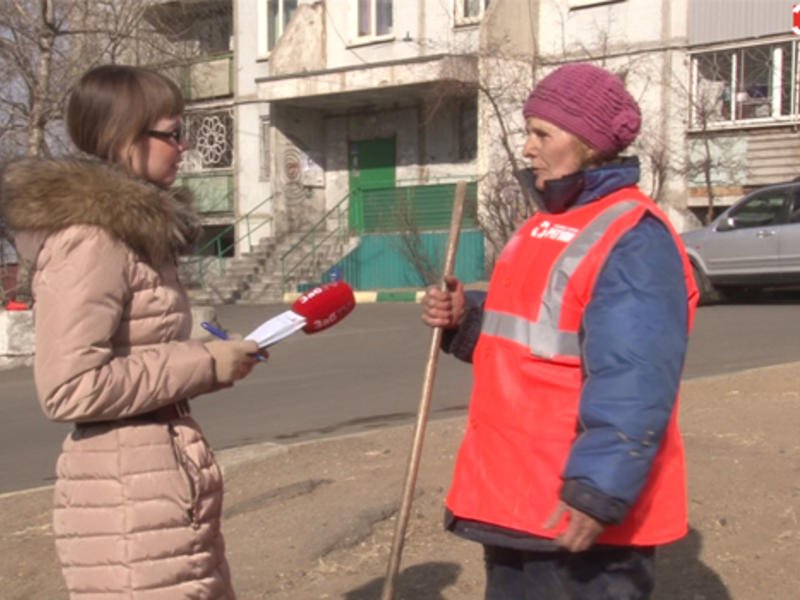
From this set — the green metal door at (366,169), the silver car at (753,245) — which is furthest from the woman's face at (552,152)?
the green metal door at (366,169)

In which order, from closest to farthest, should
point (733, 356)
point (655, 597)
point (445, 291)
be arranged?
point (445, 291) → point (655, 597) → point (733, 356)

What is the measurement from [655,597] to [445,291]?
1962mm

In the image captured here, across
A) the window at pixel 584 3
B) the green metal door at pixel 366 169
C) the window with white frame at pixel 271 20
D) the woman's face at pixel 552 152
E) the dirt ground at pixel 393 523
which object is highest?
the window with white frame at pixel 271 20

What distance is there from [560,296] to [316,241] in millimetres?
25379

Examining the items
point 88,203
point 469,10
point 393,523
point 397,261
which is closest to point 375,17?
point 469,10

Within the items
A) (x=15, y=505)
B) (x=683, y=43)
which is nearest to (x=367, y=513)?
(x=15, y=505)

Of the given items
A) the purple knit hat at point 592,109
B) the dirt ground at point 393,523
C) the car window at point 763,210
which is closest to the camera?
the purple knit hat at point 592,109

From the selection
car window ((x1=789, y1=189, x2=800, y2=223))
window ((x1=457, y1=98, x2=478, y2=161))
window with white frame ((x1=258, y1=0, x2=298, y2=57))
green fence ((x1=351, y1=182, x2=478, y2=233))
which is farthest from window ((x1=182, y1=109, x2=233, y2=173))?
car window ((x1=789, y1=189, x2=800, y2=223))

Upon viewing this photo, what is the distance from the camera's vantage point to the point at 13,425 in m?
Answer: 10.1

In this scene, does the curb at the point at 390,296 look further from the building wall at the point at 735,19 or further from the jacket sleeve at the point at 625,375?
the jacket sleeve at the point at 625,375

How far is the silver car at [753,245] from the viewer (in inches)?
638

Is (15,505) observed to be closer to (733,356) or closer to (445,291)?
(445,291)

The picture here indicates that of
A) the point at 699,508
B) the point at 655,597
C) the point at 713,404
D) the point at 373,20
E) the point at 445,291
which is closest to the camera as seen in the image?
the point at 445,291

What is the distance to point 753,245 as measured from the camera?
16.5 metres
